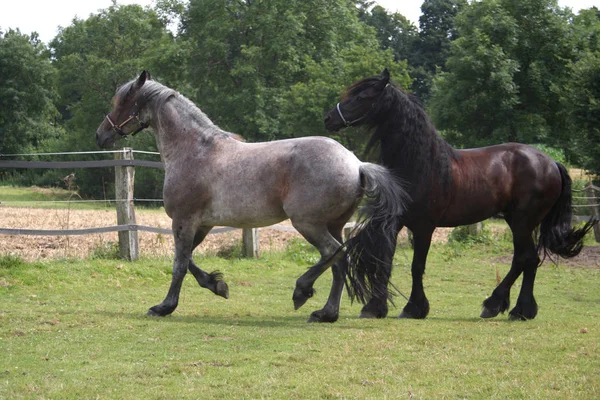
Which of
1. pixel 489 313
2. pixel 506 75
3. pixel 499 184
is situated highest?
pixel 506 75

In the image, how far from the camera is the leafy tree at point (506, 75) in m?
24.5

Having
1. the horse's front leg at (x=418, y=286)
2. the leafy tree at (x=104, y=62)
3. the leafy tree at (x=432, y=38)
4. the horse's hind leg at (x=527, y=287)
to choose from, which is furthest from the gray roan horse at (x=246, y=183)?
the leafy tree at (x=432, y=38)

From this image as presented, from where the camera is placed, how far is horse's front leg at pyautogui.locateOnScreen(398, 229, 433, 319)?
782 centimetres

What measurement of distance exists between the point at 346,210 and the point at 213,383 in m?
2.86

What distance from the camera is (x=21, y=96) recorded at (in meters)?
41.9

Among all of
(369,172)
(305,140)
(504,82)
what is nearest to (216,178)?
(305,140)

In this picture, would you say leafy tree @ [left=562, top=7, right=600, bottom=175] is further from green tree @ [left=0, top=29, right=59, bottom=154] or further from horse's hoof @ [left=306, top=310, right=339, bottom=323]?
green tree @ [left=0, top=29, right=59, bottom=154]

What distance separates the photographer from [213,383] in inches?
184

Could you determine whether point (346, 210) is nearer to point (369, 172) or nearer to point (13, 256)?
point (369, 172)

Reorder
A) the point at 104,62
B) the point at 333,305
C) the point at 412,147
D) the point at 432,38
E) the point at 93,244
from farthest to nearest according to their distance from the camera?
the point at 432,38 → the point at 104,62 → the point at 93,244 → the point at 412,147 → the point at 333,305

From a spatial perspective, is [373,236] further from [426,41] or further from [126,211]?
[426,41]

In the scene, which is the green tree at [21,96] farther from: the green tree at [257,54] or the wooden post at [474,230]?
the wooden post at [474,230]

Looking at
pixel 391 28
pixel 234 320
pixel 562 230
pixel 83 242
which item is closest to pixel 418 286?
pixel 562 230

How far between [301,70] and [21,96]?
55.0 feet
